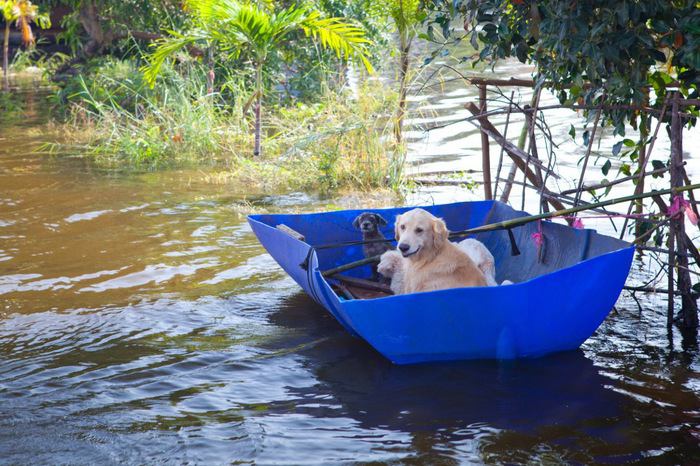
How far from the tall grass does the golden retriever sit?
5073 millimetres

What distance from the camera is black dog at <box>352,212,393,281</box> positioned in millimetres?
7383

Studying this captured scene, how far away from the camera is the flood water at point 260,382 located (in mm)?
4809

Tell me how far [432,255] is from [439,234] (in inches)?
6.8

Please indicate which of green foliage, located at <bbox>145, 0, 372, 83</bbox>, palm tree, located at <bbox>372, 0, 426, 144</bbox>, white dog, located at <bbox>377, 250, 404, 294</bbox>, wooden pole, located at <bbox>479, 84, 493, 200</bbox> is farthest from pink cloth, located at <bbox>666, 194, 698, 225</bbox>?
green foliage, located at <bbox>145, 0, 372, 83</bbox>

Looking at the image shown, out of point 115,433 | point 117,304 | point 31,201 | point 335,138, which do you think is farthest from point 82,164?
point 115,433

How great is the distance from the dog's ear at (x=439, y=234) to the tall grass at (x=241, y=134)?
16.7 ft

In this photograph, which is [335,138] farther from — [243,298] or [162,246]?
[243,298]

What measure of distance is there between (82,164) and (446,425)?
33.2 feet

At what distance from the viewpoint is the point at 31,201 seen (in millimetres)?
11289

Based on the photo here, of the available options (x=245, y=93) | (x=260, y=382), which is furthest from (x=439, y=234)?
(x=245, y=93)

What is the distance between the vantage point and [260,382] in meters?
5.78

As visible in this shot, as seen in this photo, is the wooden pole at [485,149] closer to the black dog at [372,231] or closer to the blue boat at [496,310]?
the black dog at [372,231]

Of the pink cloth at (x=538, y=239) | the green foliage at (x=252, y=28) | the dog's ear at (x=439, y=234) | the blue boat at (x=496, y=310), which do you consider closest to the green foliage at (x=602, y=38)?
the pink cloth at (x=538, y=239)

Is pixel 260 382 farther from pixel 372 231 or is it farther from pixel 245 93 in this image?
pixel 245 93
